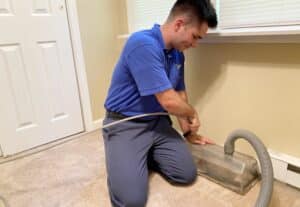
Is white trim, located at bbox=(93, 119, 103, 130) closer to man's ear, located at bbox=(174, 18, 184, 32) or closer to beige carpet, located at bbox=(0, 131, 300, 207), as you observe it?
beige carpet, located at bbox=(0, 131, 300, 207)

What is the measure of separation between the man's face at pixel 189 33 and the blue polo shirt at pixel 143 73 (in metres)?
0.08

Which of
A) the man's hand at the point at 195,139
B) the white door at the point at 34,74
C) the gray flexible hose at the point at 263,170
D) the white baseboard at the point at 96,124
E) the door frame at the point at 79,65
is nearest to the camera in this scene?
the gray flexible hose at the point at 263,170

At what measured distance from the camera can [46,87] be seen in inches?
65.1

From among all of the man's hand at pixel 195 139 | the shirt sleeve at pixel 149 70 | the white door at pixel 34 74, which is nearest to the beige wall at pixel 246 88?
the man's hand at pixel 195 139

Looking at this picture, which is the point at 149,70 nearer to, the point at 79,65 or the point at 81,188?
the point at 81,188

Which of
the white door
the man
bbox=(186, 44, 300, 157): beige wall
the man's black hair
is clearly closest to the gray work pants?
the man

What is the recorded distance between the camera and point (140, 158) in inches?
44.9

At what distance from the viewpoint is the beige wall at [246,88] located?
1095mm

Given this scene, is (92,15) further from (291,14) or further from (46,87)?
(291,14)

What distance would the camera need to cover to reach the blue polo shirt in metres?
1.02

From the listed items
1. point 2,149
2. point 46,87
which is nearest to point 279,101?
point 46,87

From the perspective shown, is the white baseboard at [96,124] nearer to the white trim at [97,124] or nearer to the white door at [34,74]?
the white trim at [97,124]

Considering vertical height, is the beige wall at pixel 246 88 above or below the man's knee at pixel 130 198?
above

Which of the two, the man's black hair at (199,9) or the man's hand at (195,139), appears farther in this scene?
the man's hand at (195,139)
